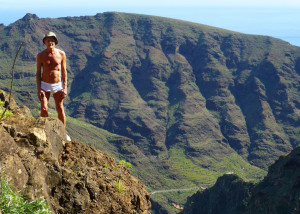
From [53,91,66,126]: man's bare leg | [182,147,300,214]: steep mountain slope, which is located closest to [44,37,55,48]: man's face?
[53,91,66,126]: man's bare leg

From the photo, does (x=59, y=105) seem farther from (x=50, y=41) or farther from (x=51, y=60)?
(x=50, y=41)

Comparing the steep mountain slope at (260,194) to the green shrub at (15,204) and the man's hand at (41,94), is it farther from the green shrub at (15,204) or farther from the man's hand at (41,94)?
the green shrub at (15,204)

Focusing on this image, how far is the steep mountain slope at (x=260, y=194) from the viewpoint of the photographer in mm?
110188

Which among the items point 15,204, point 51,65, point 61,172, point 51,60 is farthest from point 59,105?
point 15,204

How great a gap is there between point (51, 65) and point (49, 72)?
347mm

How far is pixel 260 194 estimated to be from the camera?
122125 mm

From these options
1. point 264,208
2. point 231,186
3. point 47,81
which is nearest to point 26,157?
point 47,81

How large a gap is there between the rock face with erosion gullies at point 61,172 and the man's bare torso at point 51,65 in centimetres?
251

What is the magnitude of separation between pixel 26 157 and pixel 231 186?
555 feet

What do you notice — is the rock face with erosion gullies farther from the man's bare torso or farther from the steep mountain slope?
the steep mountain slope

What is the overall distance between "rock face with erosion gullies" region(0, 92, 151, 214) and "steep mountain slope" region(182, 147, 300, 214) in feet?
299

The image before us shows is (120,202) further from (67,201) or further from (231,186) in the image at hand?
(231,186)

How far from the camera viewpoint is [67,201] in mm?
14055

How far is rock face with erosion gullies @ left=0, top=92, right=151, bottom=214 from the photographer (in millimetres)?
12758
